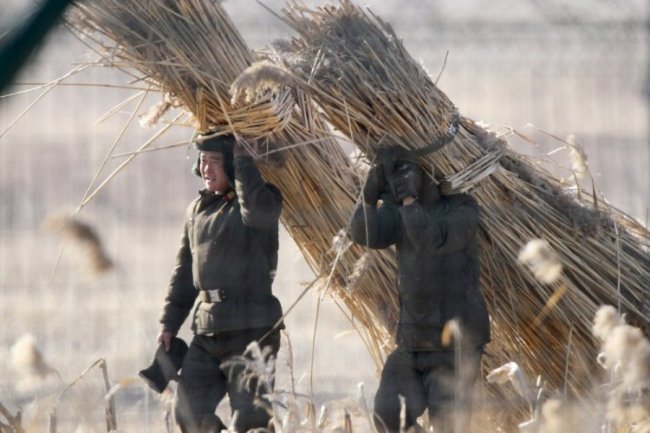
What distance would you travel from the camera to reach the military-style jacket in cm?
425

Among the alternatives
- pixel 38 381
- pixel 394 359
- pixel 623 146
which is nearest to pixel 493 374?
pixel 394 359

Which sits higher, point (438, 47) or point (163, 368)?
point (438, 47)

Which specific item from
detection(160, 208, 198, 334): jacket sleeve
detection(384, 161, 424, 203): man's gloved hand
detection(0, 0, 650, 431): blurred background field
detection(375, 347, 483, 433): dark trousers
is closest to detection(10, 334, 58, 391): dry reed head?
detection(375, 347, 483, 433): dark trousers

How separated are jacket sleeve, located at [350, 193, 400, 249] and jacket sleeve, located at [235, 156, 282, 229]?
291 millimetres

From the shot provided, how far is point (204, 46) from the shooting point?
13.8 ft

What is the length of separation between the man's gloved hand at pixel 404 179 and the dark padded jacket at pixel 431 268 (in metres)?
0.05

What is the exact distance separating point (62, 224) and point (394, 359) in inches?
68.6

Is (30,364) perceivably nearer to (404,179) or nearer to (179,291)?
(404,179)

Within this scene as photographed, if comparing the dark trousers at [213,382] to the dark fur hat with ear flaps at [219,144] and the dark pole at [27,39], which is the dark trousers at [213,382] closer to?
the dark fur hat with ear flaps at [219,144]

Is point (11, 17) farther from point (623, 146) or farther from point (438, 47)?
point (623, 146)

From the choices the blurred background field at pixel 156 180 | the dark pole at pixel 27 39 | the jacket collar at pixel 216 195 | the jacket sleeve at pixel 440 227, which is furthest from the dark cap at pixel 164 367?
the dark pole at pixel 27 39

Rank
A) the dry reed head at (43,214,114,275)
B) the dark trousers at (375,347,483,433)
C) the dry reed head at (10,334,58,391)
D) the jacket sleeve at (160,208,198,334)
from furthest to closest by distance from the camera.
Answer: the jacket sleeve at (160,208,198,334) → the dark trousers at (375,347,483,433) → the dry reed head at (10,334,58,391) → the dry reed head at (43,214,114,275)

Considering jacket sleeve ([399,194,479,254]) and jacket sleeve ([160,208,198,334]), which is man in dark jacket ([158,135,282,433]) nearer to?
jacket sleeve ([160,208,198,334])

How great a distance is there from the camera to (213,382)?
4.39 m
